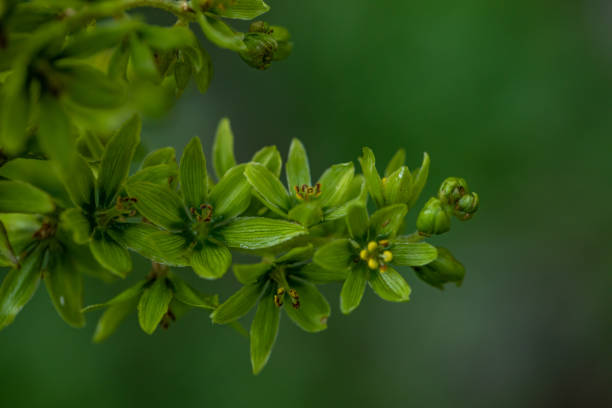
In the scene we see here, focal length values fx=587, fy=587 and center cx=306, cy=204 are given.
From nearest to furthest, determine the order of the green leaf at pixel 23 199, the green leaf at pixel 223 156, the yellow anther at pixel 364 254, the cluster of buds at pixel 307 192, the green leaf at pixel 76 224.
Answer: the green leaf at pixel 23 199, the green leaf at pixel 76 224, the yellow anther at pixel 364 254, the cluster of buds at pixel 307 192, the green leaf at pixel 223 156

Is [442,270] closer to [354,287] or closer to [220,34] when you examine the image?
[354,287]

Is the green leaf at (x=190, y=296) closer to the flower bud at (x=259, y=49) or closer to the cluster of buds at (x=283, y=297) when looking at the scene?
the cluster of buds at (x=283, y=297)

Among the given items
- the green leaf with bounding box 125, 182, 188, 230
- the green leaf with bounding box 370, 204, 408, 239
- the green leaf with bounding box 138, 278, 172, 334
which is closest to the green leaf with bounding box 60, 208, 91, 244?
the green leaf with bounding box 125, 182, 188, 230

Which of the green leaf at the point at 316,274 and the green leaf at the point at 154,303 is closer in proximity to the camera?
the green leaf at the point at 154,303

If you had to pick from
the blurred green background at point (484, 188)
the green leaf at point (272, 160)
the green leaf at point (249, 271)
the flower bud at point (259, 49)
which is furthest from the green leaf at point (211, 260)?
the blurred green background at point (484, 188)

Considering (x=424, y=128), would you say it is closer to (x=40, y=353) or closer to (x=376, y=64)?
(x=376, y=64)

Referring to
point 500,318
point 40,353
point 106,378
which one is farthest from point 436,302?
point 40,353
